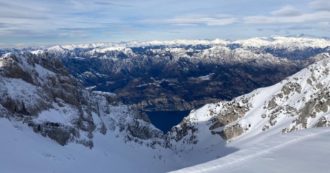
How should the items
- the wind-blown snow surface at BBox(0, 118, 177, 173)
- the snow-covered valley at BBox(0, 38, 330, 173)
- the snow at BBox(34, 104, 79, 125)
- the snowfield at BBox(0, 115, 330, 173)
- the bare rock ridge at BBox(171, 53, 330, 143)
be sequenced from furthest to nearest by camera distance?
the bare rock ridge at BBox(171, 53, 330, 143) → the snow at BBox(34, 104, 79, 125) → the wind-blown snow surface at BBox(0, 118, 177, 173) → the snow-covered valley at BBox(0, 38, 330, 173) → the snowfield at BBox(0, 115, 330, 173)

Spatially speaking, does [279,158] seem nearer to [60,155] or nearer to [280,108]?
[60,155]

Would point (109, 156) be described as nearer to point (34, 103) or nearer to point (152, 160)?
point (34, 103)

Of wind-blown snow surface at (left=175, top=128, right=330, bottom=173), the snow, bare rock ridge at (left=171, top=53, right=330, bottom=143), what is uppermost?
wind-blown snow surface at (left=175, top=128, right=330, bottom=173)

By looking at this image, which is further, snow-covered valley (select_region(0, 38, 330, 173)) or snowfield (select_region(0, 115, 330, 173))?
snow-covered valley (select_region(0, 38, 330, 173))

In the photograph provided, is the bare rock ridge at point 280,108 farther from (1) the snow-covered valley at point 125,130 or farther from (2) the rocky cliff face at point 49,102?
(2) the rocky cliff face at point 49,102

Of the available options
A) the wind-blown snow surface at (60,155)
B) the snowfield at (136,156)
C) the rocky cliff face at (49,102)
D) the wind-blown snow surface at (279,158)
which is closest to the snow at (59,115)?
the rocky cliff face at (49,102)

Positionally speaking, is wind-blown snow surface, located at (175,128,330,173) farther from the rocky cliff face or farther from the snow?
the snow

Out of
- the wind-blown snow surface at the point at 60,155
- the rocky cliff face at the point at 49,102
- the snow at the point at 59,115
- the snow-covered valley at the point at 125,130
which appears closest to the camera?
the snow-covered valley at the point at 125,130

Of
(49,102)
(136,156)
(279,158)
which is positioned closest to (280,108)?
(136,156)

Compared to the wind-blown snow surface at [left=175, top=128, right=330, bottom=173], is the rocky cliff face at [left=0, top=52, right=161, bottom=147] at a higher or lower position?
lower

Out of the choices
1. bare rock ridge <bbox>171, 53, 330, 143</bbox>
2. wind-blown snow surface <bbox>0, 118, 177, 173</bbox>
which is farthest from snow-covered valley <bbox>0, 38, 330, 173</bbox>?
bare rock ridge <bbox>171, 53, 330, 143</bbox>
